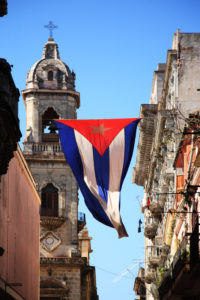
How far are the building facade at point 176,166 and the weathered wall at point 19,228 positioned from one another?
17.3ft

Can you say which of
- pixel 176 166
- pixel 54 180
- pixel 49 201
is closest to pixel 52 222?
pixel 49 201

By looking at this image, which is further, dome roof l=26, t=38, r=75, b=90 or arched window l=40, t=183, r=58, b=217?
dome roof l=26, t=38, r=75, b=90

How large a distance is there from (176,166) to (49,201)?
98.3 ft

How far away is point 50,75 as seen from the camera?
225 feet

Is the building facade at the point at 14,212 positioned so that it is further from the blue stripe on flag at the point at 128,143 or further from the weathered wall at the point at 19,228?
the blue stripe on flag at the point at 128,143

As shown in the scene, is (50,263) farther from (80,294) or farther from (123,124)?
(123,124)

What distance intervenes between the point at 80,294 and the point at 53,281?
2208mm

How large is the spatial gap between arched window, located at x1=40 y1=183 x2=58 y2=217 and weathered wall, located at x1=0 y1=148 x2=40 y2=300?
2199 centimetres

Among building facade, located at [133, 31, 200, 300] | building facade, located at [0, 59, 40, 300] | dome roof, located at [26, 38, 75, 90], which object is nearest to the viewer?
building facade, located at [0, 59, 40, 300]

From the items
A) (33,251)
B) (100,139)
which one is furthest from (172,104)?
(100,139)

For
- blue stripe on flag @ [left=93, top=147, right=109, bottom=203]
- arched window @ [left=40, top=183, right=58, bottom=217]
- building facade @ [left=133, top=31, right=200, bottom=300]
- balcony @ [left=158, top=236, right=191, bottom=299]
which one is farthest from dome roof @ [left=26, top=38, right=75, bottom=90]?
blue stripe on flag @ [left=93, top=147, right=109, bottom=203]

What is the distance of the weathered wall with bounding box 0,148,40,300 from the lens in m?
30.6

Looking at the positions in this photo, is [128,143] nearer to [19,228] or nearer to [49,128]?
[19,228]

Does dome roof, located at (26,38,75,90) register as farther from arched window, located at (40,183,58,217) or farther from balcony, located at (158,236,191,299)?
balcony, located at (158,236,191,299)
